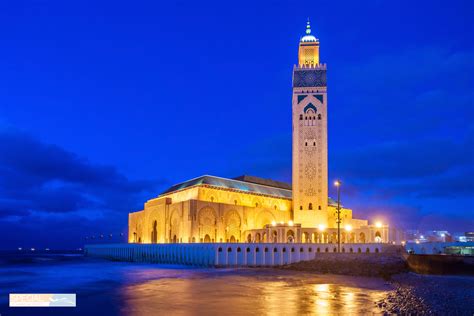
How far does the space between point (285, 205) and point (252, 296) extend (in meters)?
53.0

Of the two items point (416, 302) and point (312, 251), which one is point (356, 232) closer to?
point (312, 251)

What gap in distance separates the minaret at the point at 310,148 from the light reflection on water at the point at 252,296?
113ft

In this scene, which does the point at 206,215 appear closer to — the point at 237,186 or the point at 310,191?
the point at 237,186

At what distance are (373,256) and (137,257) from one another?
116 ft

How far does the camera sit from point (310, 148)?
70500 mm

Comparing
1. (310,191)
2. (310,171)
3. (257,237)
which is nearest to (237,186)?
(257,237)

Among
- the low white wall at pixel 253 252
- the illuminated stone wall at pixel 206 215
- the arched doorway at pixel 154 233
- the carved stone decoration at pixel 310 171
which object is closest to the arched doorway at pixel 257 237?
the illuminated stone wall at pixel 206 215

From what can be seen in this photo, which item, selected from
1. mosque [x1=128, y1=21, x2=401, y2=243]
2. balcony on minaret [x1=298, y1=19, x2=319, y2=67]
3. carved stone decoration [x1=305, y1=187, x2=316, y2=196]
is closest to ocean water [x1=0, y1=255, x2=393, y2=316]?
mosque [x1=128, y1=21, x2=401, y2=243]

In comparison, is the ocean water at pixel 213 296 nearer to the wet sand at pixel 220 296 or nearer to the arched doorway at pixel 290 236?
the wet sand at pixel 220 296

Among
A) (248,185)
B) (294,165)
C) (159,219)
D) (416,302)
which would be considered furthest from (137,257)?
(416,302)

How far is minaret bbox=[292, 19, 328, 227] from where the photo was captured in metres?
69.9

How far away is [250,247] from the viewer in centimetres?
4969

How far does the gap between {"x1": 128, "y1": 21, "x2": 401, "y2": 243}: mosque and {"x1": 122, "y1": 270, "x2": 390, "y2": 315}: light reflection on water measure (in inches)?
1096

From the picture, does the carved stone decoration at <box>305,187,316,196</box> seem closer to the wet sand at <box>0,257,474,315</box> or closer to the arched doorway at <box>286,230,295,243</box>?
the arched doorway at <box>286,230,295,243</box>
